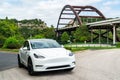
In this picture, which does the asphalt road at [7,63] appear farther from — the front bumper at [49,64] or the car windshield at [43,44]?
the front bumper at [49,64]

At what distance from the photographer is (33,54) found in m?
10.8

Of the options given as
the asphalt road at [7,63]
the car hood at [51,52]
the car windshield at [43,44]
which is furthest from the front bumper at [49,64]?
the asphalt road at [7,63]

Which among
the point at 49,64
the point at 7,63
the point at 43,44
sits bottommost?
the point at 7,63

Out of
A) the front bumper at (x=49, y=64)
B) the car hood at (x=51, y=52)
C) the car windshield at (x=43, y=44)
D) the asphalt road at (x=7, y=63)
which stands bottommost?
the asphalt road at (x=7, y=63)

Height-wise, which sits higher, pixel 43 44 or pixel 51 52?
pixel 43 44

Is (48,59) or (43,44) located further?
(43,44)

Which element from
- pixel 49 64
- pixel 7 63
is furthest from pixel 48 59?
pixel 7 63

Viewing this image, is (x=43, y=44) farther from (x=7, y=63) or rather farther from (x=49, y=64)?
(x=7, y=63)

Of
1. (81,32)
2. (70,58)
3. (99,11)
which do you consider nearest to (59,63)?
(70,58)

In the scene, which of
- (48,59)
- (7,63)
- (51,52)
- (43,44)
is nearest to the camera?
(48,59)

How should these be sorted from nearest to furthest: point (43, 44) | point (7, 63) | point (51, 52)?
point (51, 52) → point (43, 44) → point (7, 63)

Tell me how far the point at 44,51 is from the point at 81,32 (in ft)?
187

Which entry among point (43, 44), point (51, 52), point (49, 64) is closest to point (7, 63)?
point (43, 44)

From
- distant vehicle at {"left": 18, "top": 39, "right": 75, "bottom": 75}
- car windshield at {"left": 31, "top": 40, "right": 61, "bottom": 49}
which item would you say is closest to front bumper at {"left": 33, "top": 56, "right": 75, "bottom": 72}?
distant vehicle at {"left": 18, "top": 39, "right": 75, "bottom": 75}
